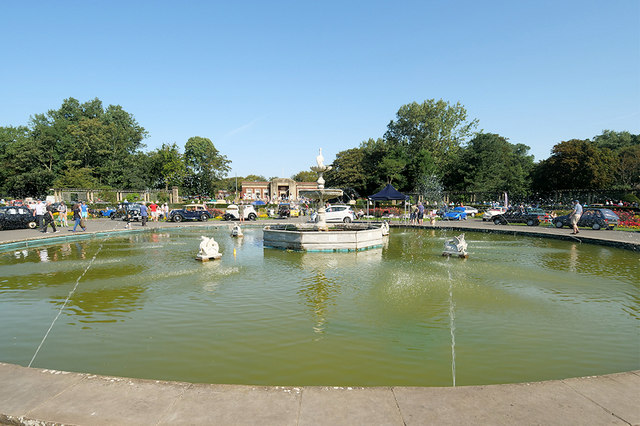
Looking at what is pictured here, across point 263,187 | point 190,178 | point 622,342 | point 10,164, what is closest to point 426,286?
point 622,342

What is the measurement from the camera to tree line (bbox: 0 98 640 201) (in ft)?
190

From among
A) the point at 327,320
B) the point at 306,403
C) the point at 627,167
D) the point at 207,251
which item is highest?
the point at 627,167

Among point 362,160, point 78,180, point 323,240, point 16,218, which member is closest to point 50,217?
point 16,218

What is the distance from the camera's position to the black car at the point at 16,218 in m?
24.3

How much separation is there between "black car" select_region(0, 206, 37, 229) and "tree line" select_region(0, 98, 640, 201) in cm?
3360

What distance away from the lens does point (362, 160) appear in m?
71.3

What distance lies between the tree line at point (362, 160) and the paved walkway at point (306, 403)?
58081 mm

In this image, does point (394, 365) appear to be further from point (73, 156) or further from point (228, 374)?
point (73, 156)

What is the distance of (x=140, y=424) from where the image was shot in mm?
3080

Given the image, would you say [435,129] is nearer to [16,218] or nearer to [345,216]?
[345,216]

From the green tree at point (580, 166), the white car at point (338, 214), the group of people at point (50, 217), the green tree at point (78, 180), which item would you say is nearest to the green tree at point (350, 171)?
the green tree at point (580, 166)

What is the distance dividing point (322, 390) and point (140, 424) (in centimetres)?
163

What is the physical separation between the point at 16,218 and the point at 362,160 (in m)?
55.7

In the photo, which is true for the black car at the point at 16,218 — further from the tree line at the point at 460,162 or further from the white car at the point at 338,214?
the tree line at the point at 460,162
